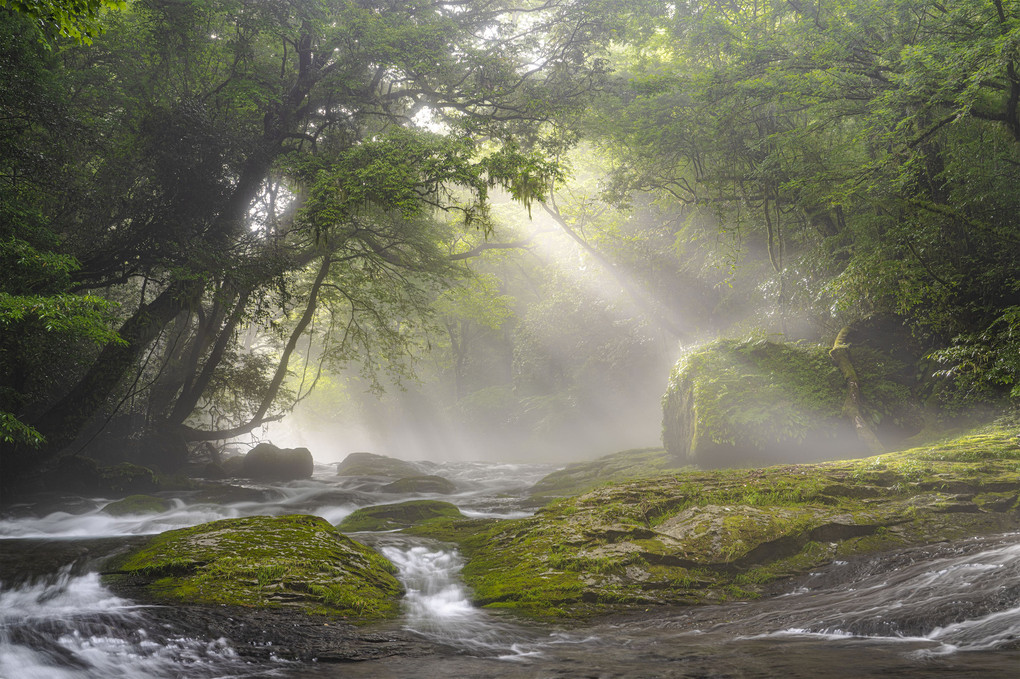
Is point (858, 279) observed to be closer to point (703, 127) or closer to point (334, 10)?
point (703, 127)

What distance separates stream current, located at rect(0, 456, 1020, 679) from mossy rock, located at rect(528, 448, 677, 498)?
6631mm

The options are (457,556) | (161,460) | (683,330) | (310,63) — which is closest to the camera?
(457,556)

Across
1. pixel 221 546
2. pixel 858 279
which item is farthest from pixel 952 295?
pixel 221 546

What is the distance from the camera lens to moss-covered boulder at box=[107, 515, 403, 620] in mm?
4516

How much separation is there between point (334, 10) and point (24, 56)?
582 centimetres

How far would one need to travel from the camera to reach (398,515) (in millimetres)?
8852

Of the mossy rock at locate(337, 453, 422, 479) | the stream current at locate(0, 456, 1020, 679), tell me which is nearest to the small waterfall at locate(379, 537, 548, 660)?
the stream current at locate(0, 456, 1020, 679)

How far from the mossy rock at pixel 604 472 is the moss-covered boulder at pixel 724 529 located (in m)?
4.85

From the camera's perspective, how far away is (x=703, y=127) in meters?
13.4

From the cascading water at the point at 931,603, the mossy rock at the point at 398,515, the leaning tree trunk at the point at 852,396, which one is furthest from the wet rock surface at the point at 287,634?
the leaning tree trunk at the point at 852,396

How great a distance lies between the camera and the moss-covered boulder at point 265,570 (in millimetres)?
4516

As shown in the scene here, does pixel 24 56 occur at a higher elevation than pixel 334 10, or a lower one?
lower

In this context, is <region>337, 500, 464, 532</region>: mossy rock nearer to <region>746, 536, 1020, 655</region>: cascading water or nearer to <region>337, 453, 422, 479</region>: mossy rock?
<region>746, 536, 1020, 655</region>: cascading water

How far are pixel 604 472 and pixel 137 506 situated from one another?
978 cm
